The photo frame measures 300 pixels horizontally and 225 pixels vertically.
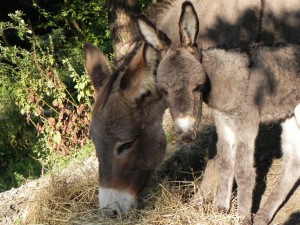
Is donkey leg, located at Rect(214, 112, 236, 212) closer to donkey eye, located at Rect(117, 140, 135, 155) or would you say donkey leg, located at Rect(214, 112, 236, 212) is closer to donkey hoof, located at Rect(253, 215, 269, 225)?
donkey hoof, located at Rect(253, 215, 269, 225)

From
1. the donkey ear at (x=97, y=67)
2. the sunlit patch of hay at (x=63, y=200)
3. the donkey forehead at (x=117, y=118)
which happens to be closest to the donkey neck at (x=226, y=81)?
the donkey forehead at (x=117, y=118)

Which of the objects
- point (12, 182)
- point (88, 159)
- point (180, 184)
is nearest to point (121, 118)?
point (180, 184)

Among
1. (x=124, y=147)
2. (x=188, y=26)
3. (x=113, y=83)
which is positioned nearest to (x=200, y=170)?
(x=124, y=147)

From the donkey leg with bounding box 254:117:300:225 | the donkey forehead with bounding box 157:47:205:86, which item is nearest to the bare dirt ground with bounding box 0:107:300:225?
the donkey leg with bounding box 254:117:300:225

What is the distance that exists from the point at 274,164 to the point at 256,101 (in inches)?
65.1

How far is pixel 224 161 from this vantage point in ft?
14.1

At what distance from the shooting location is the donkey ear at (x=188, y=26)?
12.5 feet

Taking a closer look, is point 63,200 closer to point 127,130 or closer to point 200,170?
point 127,130

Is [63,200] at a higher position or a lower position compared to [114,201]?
lower

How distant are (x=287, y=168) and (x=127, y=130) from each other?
1763 millimetres

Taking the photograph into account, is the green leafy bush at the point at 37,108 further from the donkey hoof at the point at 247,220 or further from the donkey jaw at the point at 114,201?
the donkey hoof at the point at 247,220

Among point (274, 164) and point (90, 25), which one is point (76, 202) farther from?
point (90, 25)

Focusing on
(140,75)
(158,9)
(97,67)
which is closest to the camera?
(140,75)

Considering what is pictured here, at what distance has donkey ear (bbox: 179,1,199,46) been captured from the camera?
12.5ft
